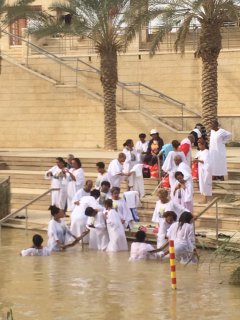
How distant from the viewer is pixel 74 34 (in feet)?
117

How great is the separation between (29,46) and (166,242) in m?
21.0

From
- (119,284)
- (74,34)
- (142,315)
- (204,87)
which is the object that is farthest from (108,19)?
(142,315)

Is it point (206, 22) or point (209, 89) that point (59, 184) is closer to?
point (209, 89)

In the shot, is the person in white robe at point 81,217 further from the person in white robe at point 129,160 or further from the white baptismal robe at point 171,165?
the person in white robe at point 129,160

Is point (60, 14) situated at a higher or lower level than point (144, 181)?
higher

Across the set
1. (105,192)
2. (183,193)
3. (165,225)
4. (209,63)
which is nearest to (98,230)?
(105,192)

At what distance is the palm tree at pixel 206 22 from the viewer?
30734mm

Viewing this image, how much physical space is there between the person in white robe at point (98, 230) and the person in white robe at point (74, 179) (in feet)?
11.8

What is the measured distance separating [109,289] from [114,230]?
14.2 feet

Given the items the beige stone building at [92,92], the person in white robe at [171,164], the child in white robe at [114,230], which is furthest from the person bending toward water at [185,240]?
the beige stone building at [92,92]

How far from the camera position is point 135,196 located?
24172 mm

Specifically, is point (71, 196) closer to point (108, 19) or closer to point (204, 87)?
point (204, 87)

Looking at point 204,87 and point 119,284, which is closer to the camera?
point 119,284

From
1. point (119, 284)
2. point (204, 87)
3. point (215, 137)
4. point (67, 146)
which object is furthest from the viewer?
point (67, 146)
